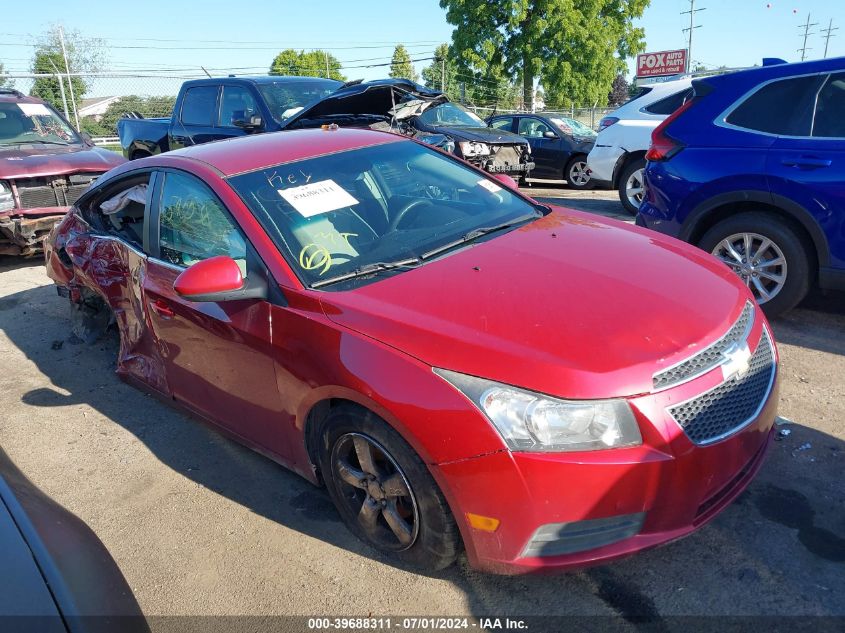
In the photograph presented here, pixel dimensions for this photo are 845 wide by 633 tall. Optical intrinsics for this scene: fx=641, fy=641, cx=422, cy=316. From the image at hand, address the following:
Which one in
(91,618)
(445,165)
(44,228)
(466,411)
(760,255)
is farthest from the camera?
(44,228)

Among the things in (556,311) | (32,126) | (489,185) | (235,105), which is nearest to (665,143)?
(489,185)

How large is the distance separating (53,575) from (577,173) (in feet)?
37.5

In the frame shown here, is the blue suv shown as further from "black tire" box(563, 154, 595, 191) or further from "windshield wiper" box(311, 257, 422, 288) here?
"black tire" box(563, 154, 595, 191)

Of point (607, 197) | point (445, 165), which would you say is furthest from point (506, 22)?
point (445, 165)

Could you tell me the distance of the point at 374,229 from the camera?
2.98 m

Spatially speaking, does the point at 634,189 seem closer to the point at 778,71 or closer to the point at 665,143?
the point at 665,143

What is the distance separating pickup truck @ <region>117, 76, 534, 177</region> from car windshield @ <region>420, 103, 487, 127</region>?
0.02m

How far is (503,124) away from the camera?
43.1ft

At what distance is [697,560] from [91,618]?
6.74 ft

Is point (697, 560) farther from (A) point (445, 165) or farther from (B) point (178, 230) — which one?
(B) point (178, 230)

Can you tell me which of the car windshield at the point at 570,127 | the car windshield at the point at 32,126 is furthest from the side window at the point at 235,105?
the car windshield at the point at 570,127

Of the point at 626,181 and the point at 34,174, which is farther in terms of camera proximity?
the point at 626,181

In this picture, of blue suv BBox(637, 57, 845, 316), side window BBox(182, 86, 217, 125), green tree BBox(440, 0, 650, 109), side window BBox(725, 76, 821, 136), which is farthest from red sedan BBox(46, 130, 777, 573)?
green tree BBox(440, 0, 650, 109)

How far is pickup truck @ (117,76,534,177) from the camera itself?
777 cm
